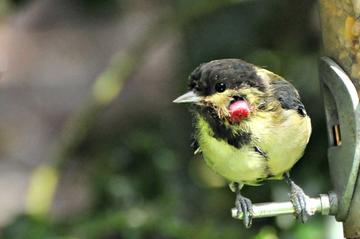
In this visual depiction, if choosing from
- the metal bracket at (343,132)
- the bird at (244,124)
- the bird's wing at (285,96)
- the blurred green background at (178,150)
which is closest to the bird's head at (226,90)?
the bird at (244,124)

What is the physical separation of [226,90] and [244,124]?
0.16 m

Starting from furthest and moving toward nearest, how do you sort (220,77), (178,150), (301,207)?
(178,150) → (301,207) → (220,77)

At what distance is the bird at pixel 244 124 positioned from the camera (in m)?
3.94

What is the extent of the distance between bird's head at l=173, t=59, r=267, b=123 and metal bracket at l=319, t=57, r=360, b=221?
31 centimetres

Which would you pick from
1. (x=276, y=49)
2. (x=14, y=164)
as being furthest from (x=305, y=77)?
(x=14, y=164)

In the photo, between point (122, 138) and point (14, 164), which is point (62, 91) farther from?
point (122, 138)

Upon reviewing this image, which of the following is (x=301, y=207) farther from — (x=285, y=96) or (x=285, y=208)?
(x=285, y=96)

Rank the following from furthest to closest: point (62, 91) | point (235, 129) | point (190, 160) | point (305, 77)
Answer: point (62, 91)
point (190, 160)
point (305, 77)
point (235, 129)

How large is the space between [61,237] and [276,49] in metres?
1.75

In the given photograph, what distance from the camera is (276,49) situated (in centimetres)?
583

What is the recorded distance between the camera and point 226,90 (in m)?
3.94

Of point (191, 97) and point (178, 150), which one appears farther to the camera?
point (178, 150)

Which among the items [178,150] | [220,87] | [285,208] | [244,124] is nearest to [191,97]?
[220,87]

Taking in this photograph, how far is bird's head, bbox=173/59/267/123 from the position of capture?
391 centimetres
